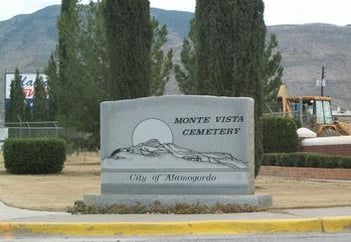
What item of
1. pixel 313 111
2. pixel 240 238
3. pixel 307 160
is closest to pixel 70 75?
pixel 307 160

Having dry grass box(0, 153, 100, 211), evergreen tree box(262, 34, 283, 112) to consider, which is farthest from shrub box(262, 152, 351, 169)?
evergreen tree box(262, 34, 283, 112)

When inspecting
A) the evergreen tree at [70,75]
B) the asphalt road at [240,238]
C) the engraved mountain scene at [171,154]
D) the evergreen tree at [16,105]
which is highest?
the evergreen tree at [70,75]

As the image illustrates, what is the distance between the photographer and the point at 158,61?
3397 cm

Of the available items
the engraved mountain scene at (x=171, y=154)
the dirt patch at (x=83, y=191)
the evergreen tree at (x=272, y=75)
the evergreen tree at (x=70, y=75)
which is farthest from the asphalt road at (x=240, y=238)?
the evergreen tree at (x=272, y=75)

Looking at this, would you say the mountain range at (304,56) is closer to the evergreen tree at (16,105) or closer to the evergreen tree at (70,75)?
the evergreen tree at (16,105)

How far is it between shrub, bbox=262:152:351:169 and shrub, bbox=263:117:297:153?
1713mm

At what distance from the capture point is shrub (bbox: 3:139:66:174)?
2845 cm

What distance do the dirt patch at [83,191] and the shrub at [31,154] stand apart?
2.81ft

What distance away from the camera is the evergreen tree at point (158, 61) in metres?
33.6

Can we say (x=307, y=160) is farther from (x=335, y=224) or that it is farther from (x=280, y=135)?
(x=335, y=224)

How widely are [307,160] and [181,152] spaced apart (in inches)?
502

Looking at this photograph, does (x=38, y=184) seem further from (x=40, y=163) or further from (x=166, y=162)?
(x=166, y=162)

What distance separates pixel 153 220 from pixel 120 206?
180cm

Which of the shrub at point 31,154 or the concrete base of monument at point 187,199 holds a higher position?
the concrete base of monument at point 187,199
